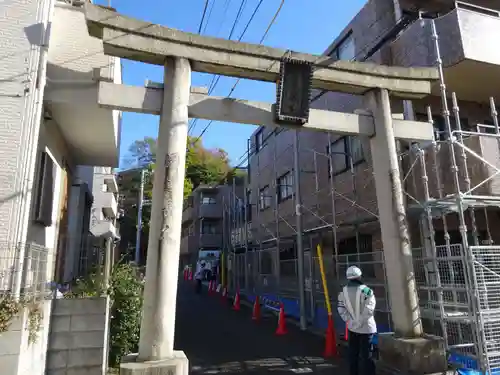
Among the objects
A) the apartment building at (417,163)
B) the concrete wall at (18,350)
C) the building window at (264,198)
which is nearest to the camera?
the concrete wall at (18,350)

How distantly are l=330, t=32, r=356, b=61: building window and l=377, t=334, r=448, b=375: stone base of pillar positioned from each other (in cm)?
856

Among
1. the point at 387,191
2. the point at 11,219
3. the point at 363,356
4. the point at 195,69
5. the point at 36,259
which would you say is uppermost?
the point at 195,69

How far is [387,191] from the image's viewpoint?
7.00m

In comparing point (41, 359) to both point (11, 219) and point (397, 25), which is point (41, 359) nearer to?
point (11, 219)

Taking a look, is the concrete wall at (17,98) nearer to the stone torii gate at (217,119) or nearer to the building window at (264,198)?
the stone torii gate at (217,119)

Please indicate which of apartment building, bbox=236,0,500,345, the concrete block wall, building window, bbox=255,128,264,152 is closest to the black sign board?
apartment building, bbox=236,0,500,345

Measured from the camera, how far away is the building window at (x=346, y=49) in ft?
38.7

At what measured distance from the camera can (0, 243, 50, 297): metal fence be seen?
205 inches

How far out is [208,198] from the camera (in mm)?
37938

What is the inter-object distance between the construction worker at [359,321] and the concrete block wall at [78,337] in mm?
3906

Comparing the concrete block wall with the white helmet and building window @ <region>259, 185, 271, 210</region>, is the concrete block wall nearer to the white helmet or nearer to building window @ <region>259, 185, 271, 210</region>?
the white helmet

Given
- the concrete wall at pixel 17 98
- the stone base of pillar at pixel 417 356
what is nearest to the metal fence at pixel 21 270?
the concrete wall at pixel 17 98

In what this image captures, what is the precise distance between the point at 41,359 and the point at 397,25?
35.6 ft

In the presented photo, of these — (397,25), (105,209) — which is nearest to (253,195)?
(105,209)
